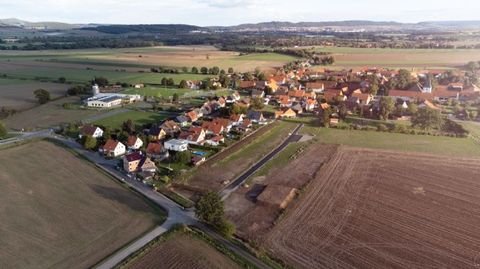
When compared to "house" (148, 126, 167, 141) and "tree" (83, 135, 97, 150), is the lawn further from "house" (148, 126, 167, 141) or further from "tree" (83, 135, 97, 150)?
"tree" (83, 135, 97, 150)

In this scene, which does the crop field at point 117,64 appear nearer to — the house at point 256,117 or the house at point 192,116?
the house at point 192,116

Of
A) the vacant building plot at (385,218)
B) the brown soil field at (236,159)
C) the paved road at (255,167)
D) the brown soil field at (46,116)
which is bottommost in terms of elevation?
the vacant building plot at (385,218)

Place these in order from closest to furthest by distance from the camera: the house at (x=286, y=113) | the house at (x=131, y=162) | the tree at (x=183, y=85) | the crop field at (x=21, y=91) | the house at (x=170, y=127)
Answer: the house at (x=131, y=162)
the house at (x=170, y=127)
the house at (x=286, y=113)
the crop field at (x=21, y=91)
the tree at (x=183, y=85)

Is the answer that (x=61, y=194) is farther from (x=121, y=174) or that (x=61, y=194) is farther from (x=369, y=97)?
(x=369, y=97)

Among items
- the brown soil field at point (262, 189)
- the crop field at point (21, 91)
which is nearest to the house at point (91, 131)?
the brown soil field at point (262, 189)

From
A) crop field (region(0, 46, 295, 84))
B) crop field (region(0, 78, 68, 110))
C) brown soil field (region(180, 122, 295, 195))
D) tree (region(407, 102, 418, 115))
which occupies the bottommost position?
brown soil field (region(180, 122, 295, 195))

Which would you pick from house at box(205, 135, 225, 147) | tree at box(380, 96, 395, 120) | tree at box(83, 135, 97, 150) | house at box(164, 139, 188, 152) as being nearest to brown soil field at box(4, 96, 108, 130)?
tree at box(83, 135, 97, 150)

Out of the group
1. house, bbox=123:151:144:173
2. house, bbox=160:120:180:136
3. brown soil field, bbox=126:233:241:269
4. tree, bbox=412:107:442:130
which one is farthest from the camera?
tree, bbox=412:107:442:130
